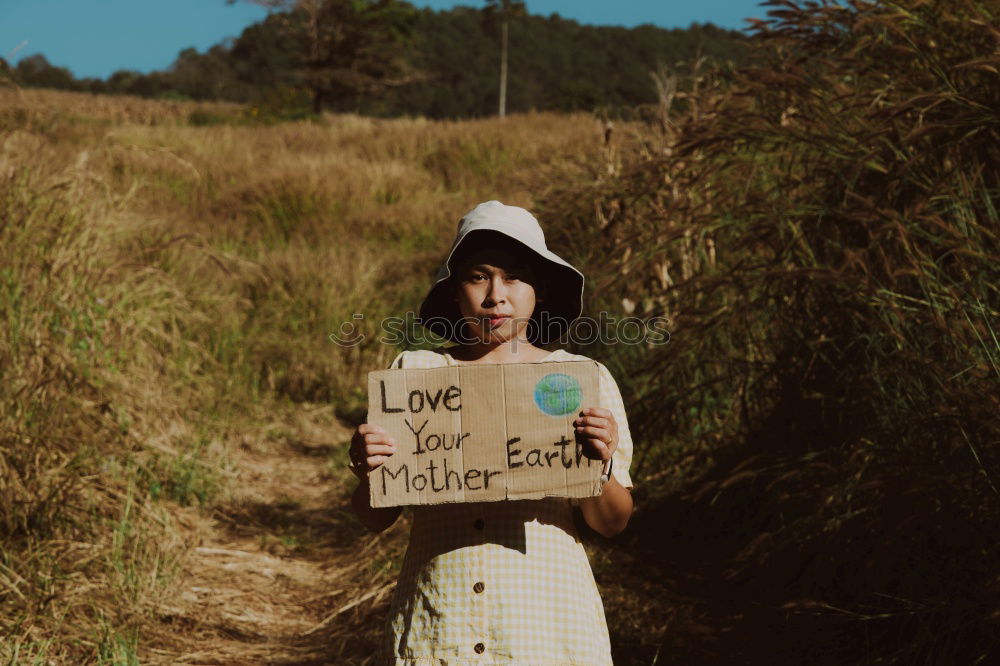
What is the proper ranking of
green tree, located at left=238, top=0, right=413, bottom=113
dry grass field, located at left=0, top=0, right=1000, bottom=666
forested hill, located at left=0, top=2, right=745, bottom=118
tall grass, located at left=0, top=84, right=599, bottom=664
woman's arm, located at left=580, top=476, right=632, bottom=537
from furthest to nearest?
forested hill, located at left=0, top=2, right=745, bottom=118, green tree, located at left=238, top=0, right=413, bottom=113, tall grass, located at left=0, top=84, right=599, bottom=664, dry grass field, located at left=0, top=0, right=1000, bottom=666, woman's arm, located at left=580, top=476, right=632, bottom=537

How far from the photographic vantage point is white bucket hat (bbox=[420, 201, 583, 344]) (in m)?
1.84

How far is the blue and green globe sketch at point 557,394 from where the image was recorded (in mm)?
1651

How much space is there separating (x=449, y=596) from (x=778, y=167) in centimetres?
277

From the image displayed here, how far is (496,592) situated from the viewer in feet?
5.60

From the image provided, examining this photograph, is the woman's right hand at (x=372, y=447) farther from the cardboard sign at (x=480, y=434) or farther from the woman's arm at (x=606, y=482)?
the woman's arm at (x=606, y=482)

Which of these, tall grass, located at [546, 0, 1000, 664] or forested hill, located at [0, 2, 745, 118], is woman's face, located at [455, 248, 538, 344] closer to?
tall grass, located at [546, 0, 1000, 664]

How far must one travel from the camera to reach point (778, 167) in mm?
3916

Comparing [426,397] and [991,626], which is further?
[991,626]

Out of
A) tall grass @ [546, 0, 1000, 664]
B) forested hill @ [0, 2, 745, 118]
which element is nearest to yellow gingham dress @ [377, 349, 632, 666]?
tall grass @ [546, 0, 1000, 664]

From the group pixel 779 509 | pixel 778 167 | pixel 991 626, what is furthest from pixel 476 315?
pixel 778 167

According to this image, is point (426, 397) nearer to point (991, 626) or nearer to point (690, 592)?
point (991, 626)

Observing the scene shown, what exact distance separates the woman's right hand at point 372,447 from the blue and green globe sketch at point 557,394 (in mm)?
270

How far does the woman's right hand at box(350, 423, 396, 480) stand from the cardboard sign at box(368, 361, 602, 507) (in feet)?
0.05

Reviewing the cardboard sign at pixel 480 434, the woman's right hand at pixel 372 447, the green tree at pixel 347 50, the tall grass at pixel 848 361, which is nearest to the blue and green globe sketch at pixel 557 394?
the cardboard sign at pixel 480 434
